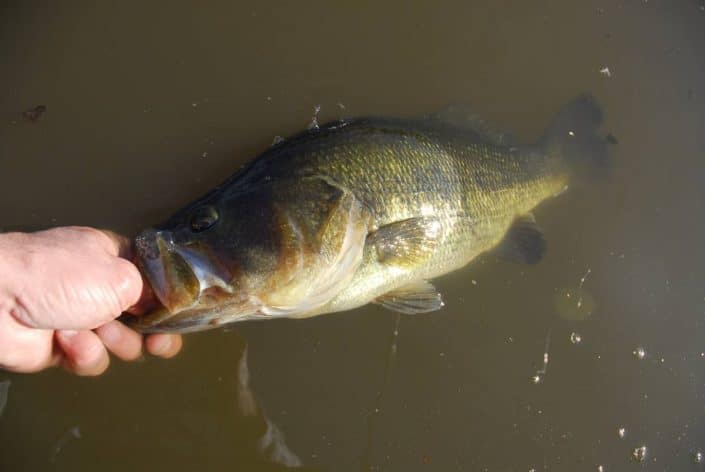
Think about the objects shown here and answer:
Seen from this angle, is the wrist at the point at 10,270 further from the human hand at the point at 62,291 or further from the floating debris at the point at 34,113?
the floating debris at the point at 34,113

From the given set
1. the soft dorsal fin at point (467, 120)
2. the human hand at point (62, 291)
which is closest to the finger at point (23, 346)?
the human hand at point (62, 291)

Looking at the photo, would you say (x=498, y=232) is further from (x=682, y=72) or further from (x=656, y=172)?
(x=682, y=72)

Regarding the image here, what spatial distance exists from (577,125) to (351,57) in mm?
1307

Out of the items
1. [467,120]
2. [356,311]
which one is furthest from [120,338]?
[467,120]

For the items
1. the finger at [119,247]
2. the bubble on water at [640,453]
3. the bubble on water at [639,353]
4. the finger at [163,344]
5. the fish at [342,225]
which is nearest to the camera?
the fish at [342,225]

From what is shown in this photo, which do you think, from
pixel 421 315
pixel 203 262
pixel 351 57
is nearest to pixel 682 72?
pixel 351 57

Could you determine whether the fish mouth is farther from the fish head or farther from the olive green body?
the olive green body

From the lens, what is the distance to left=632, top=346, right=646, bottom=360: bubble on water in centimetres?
266

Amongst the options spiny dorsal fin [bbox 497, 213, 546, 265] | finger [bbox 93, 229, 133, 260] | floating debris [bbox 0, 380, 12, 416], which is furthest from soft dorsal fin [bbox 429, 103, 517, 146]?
floating debris [bbox 0, 380, 12, 416]

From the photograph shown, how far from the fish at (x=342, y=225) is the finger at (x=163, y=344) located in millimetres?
263

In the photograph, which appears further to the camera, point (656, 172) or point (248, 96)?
point (656, 172)

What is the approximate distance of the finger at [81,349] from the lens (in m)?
1.75

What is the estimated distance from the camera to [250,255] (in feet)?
5.24

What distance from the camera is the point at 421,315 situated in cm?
242
